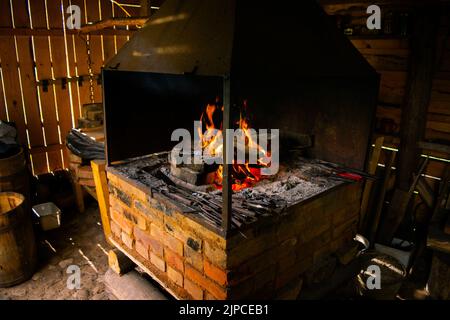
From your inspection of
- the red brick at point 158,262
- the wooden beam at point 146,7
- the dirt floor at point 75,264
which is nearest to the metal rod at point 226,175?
the red brick at point 158,262

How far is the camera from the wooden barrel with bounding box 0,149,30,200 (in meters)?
4.38

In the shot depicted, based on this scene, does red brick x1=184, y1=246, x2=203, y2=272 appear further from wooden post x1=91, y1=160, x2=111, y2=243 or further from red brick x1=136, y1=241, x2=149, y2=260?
wooden post x1=91, y1=160, x2=111, y2=243

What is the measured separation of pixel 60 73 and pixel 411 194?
549 cm

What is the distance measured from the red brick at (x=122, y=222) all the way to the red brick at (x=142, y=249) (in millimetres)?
135

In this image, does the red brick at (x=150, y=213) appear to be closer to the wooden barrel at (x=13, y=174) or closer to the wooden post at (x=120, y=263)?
the wooden post at (x=120, y=263)

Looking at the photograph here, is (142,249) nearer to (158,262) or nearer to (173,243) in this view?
(158,262)

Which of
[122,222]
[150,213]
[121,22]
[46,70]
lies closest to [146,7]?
[121,22]

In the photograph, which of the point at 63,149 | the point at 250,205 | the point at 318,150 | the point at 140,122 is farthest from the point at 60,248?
the point at 318,150

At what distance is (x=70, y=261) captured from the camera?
4332 mm

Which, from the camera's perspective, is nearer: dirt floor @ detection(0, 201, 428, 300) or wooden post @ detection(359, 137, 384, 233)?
dirt floor @ detection(0, 201, 428, 300)

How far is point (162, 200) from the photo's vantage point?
8.59ft

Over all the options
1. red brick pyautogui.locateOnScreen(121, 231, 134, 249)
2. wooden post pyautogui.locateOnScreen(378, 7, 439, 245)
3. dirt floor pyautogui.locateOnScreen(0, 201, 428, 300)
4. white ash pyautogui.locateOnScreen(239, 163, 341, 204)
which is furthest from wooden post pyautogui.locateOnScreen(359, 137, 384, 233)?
red brick pyautogui.locateOnScreen(121, 231, 134, 249)

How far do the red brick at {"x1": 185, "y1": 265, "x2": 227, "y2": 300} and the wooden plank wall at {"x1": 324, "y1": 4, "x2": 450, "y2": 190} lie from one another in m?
3.08

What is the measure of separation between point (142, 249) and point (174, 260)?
0.48 meters
